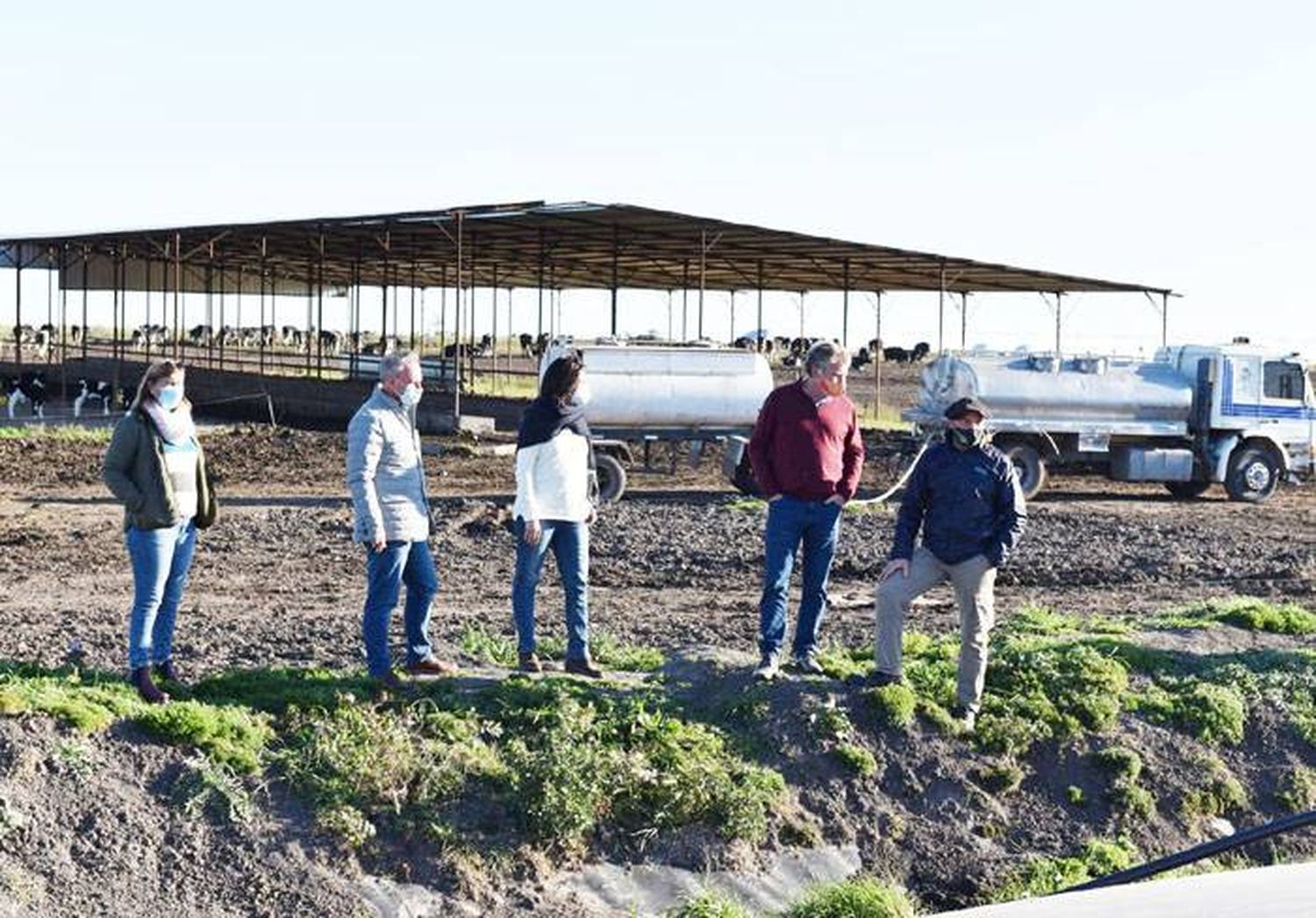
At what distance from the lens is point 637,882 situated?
880cm

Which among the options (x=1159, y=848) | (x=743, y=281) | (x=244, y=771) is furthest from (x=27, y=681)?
(x=743, y=281)

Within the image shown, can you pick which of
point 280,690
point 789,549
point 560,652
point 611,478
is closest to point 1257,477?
point 611,478

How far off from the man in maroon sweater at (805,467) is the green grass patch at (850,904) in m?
1.70

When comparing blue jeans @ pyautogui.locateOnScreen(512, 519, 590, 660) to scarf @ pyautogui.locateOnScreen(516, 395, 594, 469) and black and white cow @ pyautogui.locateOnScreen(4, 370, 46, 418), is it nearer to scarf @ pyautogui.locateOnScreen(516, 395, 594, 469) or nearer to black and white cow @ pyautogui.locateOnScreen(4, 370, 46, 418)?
scarf @ pyautogui.locateOnScreen(516, 395, 594, 469)

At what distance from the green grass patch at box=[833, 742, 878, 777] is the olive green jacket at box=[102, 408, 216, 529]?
11.7ft

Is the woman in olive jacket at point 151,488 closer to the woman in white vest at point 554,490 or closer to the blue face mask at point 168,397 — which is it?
the blue face mask at point 168,397

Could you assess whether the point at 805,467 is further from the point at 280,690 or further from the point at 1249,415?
the point at 1249,415

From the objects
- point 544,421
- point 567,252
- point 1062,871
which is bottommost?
point 1062,871

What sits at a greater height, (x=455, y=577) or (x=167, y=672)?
(x=167, y=672)

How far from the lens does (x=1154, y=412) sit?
86.7 ft

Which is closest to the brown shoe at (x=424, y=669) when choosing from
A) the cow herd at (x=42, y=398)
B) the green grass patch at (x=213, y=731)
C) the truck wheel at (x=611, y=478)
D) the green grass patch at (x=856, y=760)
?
the green grass patch at (x=213, y=731)

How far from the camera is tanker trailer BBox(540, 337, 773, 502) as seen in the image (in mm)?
23500

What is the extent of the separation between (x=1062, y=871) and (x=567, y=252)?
108ft

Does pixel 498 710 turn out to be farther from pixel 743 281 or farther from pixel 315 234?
pixel 743 281
